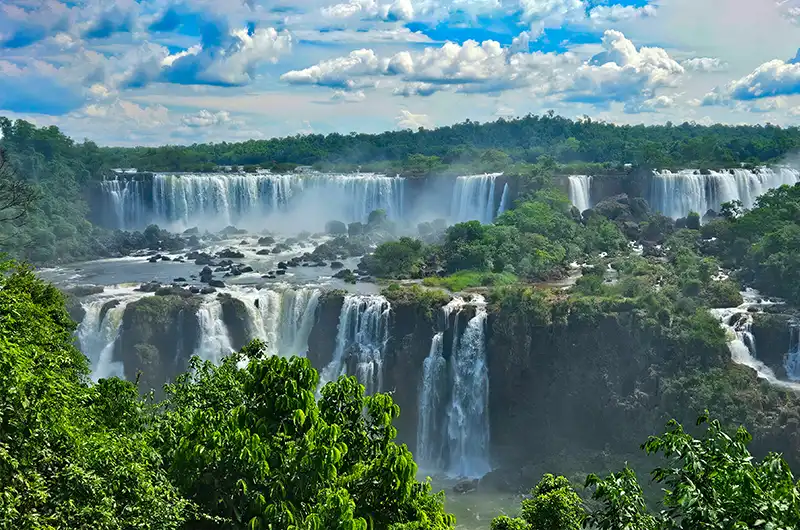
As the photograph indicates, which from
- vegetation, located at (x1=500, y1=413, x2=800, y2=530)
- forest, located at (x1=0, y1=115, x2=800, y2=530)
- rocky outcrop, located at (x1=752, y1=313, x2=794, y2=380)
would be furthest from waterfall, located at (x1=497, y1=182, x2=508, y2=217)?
vegetation, located at (x1=500, y1=413, x2=800, y2=530)

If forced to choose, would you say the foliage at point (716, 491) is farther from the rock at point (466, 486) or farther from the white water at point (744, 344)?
the white water at point (744, 344)

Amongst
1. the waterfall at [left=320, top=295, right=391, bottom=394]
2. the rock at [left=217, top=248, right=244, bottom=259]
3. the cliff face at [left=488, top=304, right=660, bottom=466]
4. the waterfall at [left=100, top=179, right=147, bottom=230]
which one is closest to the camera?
the cliff face at [left=488, top=304, right=660, bottom=466]

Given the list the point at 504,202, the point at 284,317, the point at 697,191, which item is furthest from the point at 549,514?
the point at 697,191

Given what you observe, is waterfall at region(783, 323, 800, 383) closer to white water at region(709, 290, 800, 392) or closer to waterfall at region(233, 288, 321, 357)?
white water at region(709, 290, 800, 392)

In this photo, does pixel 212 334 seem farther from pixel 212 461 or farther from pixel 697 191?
pixel 697 191

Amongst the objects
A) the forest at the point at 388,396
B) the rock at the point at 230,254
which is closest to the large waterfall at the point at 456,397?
the forest at the point at 388,396

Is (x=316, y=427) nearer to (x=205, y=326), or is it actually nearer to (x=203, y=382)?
(x=203, y=382)
